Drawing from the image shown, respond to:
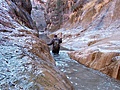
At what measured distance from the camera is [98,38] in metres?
14.9

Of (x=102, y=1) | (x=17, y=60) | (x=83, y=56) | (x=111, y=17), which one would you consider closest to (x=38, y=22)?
(x=102, y=1)

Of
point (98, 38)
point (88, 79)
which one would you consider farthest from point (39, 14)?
point (88, 79)

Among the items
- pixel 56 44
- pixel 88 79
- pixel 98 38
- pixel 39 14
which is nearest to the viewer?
pixel 88 79

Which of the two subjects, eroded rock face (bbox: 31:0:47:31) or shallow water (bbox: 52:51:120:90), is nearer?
shallow water (bbox: 52:51:120:90)

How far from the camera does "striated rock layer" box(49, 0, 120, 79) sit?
738cm

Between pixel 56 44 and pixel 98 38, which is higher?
pixel 98 38

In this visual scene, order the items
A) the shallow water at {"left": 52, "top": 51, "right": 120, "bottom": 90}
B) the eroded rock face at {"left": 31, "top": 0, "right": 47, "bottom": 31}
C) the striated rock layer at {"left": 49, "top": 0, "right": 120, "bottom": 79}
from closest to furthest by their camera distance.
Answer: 1. the shallow water at {"left": 52, "top": 51, "right": 120, "bottom": 90}
2. the striated rock layer at {"left": 49, "top": 0, "right": 120, "bottom": 79}
3. the eroded rock face at {"left": 31, "top": 0, "right": 47, "bottom": 31}

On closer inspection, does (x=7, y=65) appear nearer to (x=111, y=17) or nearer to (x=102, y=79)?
(x=102, y=79)

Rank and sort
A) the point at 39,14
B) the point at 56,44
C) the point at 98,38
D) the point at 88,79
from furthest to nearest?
the point at 39,14, the point at 98,38, the point at 56,44, the point at 88,79

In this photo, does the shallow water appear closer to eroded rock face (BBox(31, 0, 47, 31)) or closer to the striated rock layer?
the striated rock layer

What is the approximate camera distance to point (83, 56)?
9.09 m

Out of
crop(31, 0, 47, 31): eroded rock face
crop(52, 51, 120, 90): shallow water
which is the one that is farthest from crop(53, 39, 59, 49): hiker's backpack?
crop(31, 0, 47, 31): eroded rock face

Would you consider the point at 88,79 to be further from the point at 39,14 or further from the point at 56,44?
the point at 39,14

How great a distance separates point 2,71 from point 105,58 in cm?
549
